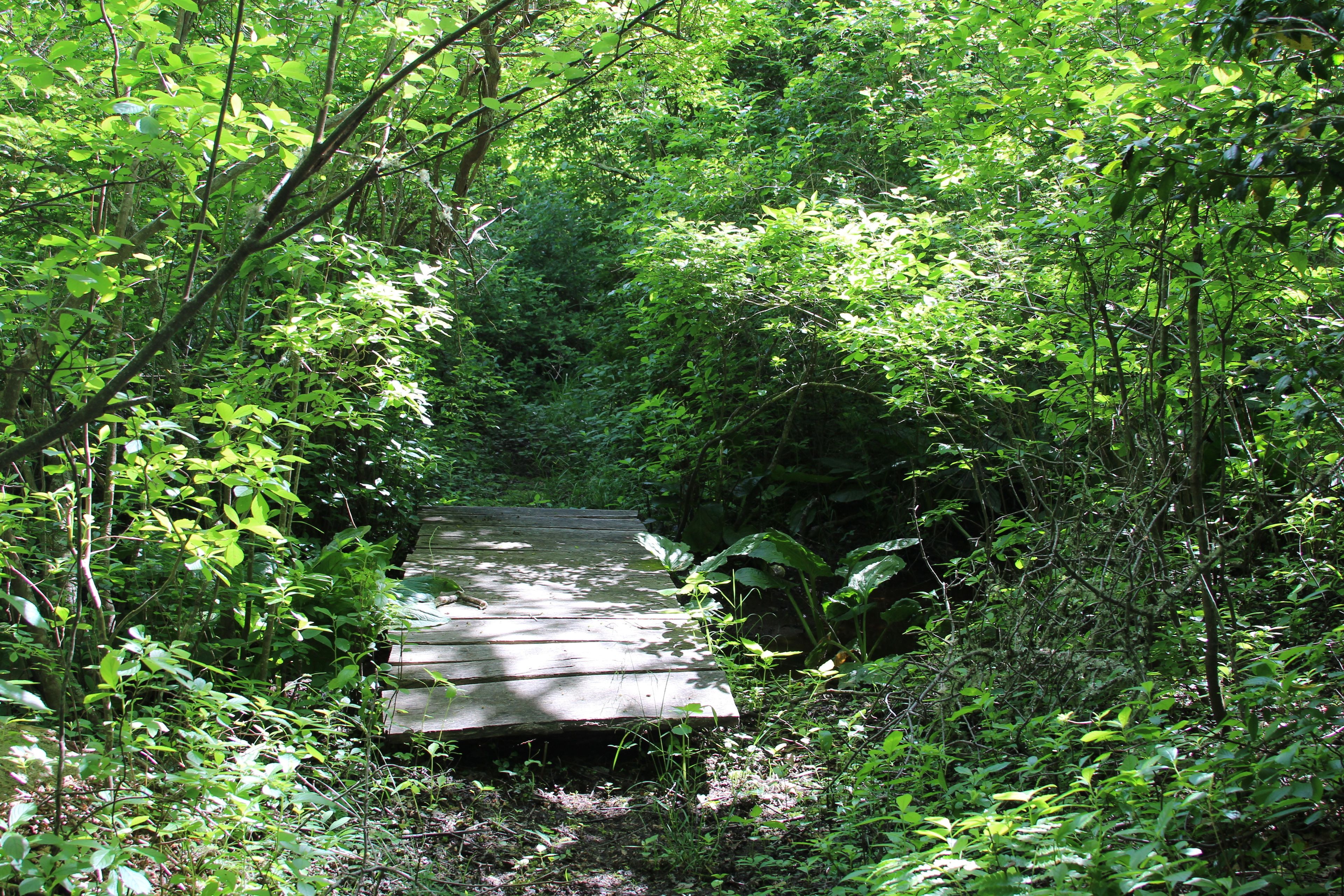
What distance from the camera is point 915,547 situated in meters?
5.76

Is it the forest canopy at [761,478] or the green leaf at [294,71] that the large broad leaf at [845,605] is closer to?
the forest canopy at [761,478]

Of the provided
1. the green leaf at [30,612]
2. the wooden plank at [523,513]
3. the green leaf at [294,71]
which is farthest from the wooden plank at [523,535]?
the green leaf at [294,71]

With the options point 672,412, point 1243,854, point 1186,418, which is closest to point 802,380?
point 672,412

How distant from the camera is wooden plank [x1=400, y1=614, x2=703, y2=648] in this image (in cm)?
362

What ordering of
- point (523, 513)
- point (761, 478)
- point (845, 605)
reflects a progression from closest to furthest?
point (845, 605), point (761, 478), point (523, 513)

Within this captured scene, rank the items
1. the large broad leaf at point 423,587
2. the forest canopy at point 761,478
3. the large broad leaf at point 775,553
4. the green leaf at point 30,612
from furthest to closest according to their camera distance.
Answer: the large broad leaf at point 775,553
the large broad leaf at point 423,587
the forest canopy at point 761,478
the green leaf at point 30,612

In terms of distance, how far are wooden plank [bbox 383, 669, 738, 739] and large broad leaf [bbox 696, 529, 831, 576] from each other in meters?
1.22

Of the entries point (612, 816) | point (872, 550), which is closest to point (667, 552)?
point (872, 550)

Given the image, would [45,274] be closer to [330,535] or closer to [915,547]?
[330,535]

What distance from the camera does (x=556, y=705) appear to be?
3109mm

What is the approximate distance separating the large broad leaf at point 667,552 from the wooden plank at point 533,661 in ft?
3.99

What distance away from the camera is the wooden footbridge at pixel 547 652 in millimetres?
3043

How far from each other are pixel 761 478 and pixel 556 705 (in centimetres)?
302

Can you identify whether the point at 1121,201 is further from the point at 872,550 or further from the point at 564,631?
the point at 872,550
